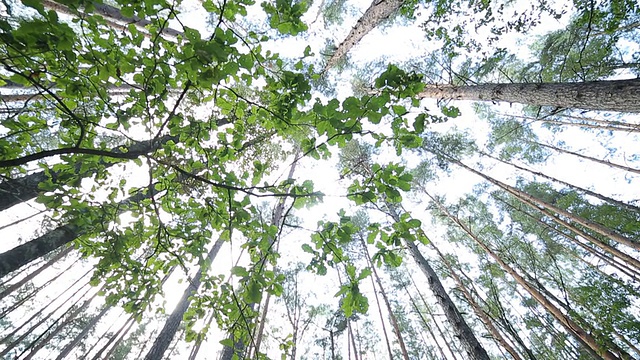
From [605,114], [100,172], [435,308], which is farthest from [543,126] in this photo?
[100,172]

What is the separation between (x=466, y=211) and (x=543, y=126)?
5.98 metres

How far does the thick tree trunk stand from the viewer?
2856 millimetres

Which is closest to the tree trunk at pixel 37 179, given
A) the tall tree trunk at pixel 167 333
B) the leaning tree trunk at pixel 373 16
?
the tall tree trunk at pixel 167 333

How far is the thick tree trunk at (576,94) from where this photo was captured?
286cm

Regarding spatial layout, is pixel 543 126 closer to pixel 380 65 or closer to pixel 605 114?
pixel 605 114

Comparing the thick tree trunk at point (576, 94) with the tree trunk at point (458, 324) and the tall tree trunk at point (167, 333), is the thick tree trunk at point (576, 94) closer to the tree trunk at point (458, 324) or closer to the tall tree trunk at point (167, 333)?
the tree trunk at point (458, 324)

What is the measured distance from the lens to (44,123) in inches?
64.3

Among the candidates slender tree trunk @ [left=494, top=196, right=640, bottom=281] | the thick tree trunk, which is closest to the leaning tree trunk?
the thick tree trunk

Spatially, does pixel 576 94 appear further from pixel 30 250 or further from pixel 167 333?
pixel 167 333

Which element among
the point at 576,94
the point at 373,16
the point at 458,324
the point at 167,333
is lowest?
the point at 458,324

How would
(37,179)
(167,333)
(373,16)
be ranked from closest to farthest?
(37,179) < (373,16) < (167,333)

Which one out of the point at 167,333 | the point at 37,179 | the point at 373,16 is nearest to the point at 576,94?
the point at 373,16

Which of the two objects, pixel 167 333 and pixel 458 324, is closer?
pixel 458 324

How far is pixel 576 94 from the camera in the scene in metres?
3.27
